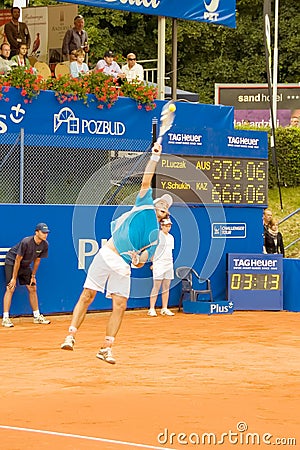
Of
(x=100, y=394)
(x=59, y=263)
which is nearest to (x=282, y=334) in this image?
(x=59, y=263)

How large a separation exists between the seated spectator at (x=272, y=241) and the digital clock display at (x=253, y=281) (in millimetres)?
1470

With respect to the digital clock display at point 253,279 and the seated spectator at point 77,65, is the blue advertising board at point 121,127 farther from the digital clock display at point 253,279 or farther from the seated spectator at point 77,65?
the digital clock display at point 253,279

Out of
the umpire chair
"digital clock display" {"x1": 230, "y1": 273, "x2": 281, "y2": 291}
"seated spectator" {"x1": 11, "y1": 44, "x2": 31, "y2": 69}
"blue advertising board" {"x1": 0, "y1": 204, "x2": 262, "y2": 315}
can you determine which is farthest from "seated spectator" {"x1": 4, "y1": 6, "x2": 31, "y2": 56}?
"digital clock display" {"x1": 230, "y1": 273, "x2": 281, "y2": 291}

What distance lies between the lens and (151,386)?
496 inches

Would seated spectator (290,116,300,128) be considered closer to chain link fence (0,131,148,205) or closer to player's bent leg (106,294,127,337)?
chain link fence (0,131,148,205)

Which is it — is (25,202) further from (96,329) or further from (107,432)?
(107,432)

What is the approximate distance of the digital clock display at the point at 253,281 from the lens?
75.0ft

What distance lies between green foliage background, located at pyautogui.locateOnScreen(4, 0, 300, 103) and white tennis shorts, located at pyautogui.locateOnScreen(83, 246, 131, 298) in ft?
108

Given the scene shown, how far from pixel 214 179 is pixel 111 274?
32.1 ft

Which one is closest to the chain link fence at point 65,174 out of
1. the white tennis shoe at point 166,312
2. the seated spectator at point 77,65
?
the seated spectator at point 77,65

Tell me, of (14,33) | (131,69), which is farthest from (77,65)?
(131,69)

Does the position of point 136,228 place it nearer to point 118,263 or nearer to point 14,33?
point 118,263

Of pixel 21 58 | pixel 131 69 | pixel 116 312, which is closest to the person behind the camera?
pixel 116 312

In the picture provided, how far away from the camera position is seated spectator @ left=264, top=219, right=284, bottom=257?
24.5 m
